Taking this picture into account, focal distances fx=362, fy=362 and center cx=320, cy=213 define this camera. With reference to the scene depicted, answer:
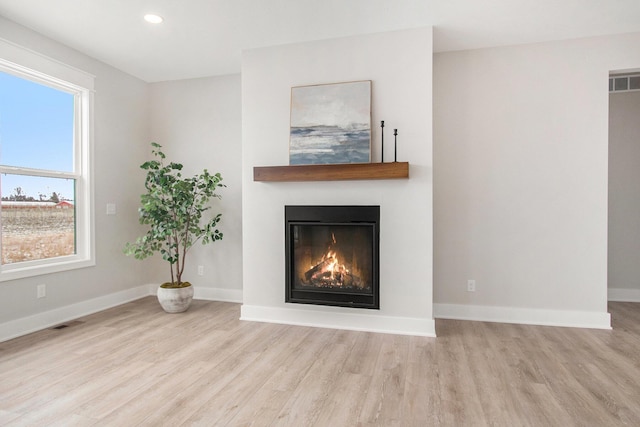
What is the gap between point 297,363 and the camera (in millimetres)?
2527

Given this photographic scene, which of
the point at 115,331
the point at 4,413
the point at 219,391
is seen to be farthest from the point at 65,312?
the point at 219,391

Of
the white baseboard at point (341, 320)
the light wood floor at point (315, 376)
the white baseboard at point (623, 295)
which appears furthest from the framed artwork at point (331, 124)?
the white baseboard at point (623, 295)

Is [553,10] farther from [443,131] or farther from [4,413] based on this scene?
[4,413]

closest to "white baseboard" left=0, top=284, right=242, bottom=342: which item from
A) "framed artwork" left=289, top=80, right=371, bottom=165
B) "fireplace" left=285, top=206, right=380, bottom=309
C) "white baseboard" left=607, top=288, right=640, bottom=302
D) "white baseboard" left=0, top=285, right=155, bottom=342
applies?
"white baseboard" left=0, top=285, right=155, bottom=342

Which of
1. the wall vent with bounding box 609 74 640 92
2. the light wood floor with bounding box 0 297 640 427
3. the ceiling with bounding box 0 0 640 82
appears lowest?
the light wood floor with bounding box 0 297 640 427

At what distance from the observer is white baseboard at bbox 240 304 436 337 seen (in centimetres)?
310

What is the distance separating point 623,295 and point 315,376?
393cm

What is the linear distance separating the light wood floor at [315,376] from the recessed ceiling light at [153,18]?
104 inches

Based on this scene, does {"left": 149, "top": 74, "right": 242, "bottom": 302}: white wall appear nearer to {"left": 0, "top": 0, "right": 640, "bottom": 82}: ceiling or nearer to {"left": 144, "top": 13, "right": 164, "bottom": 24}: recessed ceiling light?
{"left": 0, "top": 0, "right": 640, "bottom": 82}: ceiling

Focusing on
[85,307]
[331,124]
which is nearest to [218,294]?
[85,307]

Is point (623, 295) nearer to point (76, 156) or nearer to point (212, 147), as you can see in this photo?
point (212, 147)

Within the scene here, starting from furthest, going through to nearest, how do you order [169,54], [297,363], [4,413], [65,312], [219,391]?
[169,54] → [65,312] → [297,363] → [219,391] → [4,413]

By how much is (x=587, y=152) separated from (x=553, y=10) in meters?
1.30

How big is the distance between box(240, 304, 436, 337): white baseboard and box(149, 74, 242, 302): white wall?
0.83m
